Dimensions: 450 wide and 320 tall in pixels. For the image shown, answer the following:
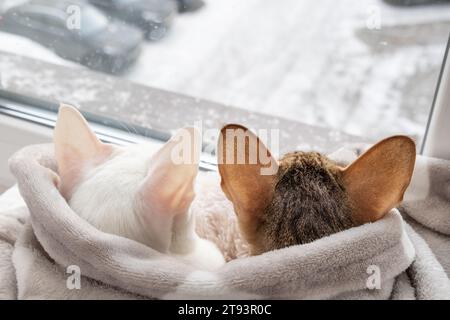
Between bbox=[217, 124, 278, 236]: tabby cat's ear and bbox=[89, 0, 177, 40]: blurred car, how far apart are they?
2.27 ft

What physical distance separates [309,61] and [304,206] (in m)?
0.69

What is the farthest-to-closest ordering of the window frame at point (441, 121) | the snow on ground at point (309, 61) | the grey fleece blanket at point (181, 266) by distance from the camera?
the snow on ground at point (309, 61) < the window frame at point (441, 121) < the grey fleece blanket at point (181, 266)

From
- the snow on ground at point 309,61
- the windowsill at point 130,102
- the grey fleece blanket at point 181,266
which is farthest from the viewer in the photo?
the windowsill at point 130,102

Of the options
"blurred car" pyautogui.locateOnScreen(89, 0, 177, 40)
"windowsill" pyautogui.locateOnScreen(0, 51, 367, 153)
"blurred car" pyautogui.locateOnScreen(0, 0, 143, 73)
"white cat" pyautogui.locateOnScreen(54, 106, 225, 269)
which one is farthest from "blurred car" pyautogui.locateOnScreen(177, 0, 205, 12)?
"white cat" pyautogui.locateOnScreen(54, 106, 225, 269)

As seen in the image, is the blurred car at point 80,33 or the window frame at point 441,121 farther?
the blurred car at point 80,33

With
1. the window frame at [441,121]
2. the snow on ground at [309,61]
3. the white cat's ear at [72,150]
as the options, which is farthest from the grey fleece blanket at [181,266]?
the snow on ground at [309,61]

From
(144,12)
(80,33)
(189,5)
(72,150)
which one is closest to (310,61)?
(189,5)

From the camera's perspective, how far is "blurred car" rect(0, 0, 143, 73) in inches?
58.1

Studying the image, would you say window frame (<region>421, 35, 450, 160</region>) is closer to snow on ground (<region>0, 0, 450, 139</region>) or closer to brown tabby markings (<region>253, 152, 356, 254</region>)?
snow on ground (<region>0, 0, 450, 139</region>)

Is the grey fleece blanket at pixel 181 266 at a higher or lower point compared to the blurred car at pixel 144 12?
lower

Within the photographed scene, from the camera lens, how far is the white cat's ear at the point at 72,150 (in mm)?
994

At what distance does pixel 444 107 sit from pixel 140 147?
642 millimetres

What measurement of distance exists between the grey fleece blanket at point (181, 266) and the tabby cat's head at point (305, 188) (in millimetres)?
41

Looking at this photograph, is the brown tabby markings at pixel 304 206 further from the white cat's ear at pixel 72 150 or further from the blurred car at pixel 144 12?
the blurred car at pixel 144 12
